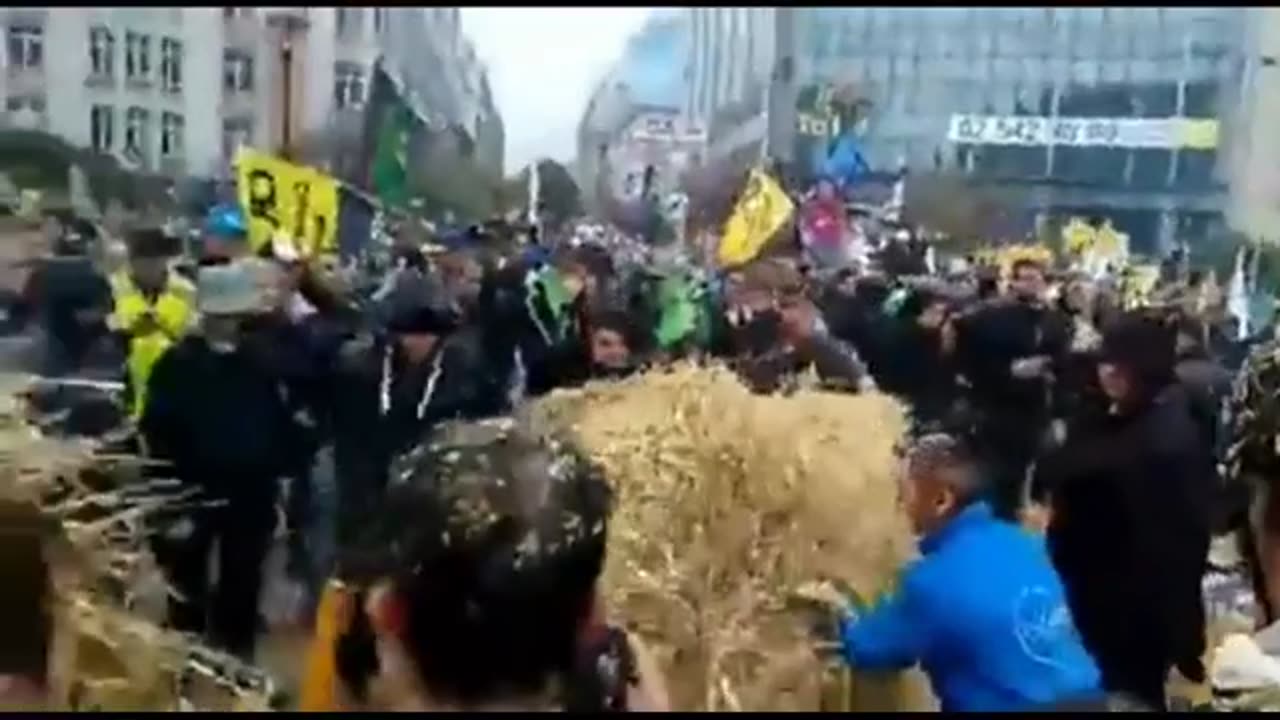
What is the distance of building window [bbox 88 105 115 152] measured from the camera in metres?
2.68

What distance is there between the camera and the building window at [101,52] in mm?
2666

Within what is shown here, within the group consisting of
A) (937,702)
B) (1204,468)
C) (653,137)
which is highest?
(653,137)

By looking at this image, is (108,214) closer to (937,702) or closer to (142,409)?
(142,409)

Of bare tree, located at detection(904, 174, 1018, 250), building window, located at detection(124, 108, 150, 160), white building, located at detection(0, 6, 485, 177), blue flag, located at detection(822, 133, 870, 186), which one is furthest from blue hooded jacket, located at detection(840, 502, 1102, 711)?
building window, located at detection(124, 108, 150, 160)

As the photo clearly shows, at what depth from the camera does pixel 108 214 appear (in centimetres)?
268

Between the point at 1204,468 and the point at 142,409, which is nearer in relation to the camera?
the point at 142,409

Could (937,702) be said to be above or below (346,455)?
below

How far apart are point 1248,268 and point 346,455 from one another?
50.1 inches

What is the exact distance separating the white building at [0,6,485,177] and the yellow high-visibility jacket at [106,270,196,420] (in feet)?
0.51

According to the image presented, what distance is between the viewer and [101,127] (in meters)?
2.69

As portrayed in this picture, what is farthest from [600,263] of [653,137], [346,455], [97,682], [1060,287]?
[97,682]

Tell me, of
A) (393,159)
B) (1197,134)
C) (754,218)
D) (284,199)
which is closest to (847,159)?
(754,218)

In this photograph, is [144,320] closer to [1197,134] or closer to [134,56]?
[134,56]

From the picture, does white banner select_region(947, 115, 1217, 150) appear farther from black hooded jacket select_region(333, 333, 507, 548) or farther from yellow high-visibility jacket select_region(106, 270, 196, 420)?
yellow high-visibility jacket select_region(106, 270, 196, 420)
